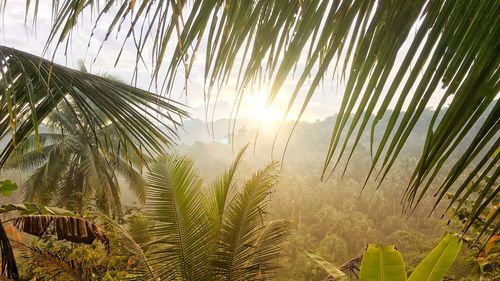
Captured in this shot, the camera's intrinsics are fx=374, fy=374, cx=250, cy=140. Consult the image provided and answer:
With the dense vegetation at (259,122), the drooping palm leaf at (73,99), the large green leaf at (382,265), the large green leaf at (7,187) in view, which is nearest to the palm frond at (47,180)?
the dense vegetation at (259,122)

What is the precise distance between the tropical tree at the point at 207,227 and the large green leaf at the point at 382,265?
2.18 m

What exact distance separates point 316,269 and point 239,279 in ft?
54.7

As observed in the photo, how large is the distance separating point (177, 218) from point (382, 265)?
247 centimetres

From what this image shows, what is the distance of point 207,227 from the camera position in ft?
12.6

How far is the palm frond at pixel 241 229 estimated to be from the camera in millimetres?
3883

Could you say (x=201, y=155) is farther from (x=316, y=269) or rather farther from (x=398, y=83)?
(x=398, y=83)

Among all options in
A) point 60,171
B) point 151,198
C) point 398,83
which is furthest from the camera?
point 60,171

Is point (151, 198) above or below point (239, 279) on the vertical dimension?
above

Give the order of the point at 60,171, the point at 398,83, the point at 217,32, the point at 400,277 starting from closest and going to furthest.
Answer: the point at 398,83 → the point at 217,32 → the point at 400,277 → the point at 60,171

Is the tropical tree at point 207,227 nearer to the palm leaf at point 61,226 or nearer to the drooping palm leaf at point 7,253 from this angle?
the palm leaf at point 61,226

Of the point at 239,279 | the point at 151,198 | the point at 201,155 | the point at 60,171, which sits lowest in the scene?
the point at 201,155

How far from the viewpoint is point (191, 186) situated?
3783 mm

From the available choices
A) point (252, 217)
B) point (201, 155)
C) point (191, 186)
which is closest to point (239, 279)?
point (252, 217)

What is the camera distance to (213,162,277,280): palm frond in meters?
3.88
